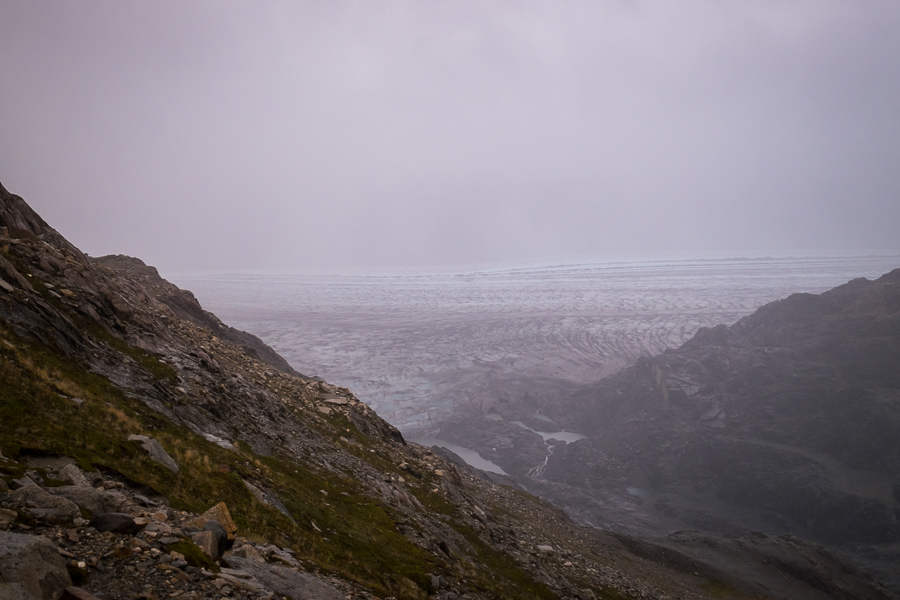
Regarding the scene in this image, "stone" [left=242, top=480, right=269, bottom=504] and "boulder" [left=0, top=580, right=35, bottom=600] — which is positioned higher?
"boulder" [left=0, top=580, right=35, bottom=600]

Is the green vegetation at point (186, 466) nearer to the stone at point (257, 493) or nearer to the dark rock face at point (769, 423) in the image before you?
the stone at point (257, 493)

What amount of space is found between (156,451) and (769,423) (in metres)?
142

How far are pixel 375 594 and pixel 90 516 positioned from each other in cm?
584

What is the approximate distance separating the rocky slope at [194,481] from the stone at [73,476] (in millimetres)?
30

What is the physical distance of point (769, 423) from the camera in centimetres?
12025

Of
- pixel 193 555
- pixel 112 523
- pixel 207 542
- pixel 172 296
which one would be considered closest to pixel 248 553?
pixel 207 542

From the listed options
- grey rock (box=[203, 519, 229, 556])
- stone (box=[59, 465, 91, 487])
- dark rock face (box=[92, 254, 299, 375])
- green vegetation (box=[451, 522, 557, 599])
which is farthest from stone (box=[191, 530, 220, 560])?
dark rock face (box=[92, 254, 299, 375])

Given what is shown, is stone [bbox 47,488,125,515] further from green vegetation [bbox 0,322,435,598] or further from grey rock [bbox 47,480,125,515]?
green vegetation [bbox 0,322,435,598]

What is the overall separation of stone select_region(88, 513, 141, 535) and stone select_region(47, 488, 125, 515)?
64 cm

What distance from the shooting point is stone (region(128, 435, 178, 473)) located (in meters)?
11.3

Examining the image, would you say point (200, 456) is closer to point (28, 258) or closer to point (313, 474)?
point (313, 474)

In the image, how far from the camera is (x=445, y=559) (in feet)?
54.4

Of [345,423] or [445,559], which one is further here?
[345,423]

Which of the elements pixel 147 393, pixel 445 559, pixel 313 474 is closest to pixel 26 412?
pixel 147 393
